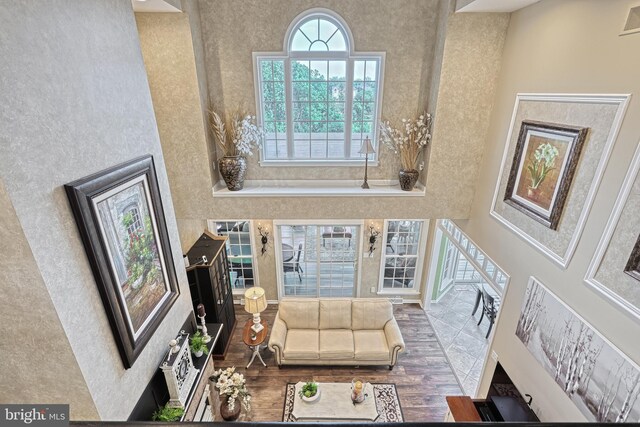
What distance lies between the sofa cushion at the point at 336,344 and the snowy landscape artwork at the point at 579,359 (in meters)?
2.69

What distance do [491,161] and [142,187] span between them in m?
4.37

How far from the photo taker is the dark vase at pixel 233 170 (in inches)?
195

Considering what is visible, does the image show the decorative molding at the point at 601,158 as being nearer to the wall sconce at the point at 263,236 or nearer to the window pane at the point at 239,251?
the wall sconce at the point at 263,236

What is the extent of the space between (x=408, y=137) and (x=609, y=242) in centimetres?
313

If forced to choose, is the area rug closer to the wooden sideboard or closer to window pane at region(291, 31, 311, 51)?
the wooden sideboard

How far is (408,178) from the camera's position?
5082mm

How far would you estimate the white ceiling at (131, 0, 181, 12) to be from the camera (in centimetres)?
362

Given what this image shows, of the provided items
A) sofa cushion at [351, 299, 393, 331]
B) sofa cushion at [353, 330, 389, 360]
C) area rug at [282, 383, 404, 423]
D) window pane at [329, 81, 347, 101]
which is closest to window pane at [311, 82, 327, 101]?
window pane at [329, 81, 347, 101]

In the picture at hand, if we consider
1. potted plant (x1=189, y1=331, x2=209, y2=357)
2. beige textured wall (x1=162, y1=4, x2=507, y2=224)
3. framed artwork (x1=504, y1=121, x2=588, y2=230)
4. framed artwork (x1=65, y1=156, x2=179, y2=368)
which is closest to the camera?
framed artwork (x1=65, y1=156, x2=179, y2=368)

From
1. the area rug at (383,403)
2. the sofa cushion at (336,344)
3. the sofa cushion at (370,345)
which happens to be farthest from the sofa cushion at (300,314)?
the area rug at (383,403)

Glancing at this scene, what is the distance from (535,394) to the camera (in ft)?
11.0

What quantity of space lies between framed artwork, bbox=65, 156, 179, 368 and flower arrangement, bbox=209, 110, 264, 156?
95.5 inches

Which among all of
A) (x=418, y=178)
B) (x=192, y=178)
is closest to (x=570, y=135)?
(x=418, y=178)

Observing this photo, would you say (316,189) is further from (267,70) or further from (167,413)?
(167,413)
